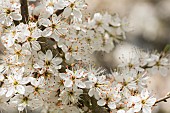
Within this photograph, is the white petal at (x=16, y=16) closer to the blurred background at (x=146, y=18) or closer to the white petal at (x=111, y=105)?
the white petal at (x=111, y=105)

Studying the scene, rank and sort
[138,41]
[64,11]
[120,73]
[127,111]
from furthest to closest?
[138,41]
[120,73]
[64,11]
[127,111]

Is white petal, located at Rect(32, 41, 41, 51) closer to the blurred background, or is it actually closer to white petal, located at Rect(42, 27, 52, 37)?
white petal, located at Rect(42, 27, 52, 37)

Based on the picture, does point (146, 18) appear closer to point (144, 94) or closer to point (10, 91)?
point (144, 94)

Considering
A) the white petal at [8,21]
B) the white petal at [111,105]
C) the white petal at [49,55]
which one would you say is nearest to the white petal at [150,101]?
the white petal at [111,105]

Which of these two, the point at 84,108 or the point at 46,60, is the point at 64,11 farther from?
the point at 84,108

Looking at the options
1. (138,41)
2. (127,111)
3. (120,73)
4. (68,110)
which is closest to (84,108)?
(68,110)

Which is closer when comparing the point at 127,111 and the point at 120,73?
the point at 127,111

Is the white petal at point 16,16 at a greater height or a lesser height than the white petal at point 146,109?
greater

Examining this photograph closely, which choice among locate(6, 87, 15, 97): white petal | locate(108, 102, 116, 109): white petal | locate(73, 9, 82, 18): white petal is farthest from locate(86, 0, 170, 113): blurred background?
locate(6, 87, 15, 97): white petal
